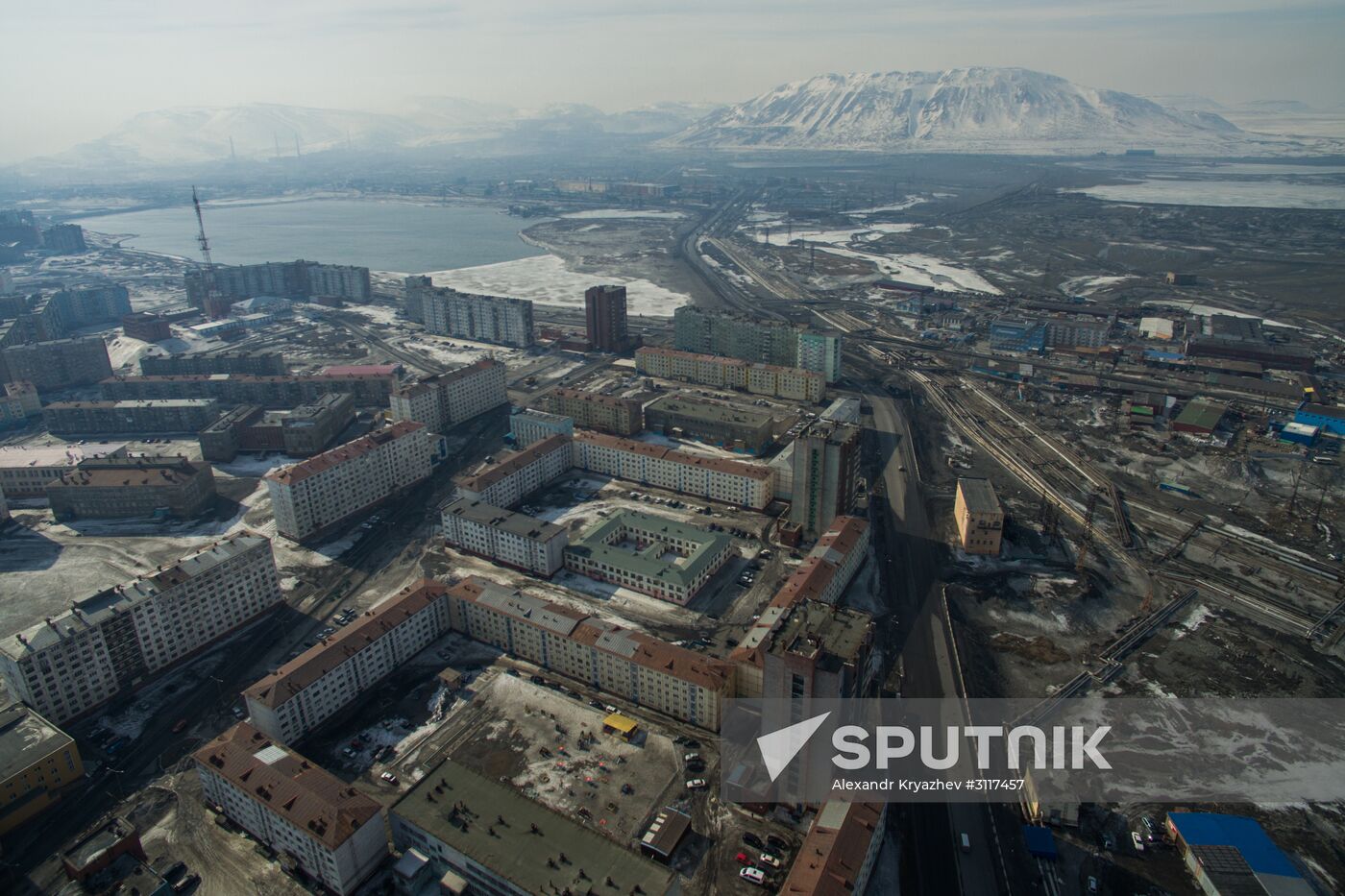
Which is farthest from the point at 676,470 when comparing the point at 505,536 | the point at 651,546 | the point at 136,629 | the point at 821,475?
the point at 136,629

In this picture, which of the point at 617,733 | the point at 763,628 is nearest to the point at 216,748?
the point at 617,733

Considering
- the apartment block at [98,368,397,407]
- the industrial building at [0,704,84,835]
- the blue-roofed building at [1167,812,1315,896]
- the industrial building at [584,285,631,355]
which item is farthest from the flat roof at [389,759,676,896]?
the industrial building at [584,285,631,355]

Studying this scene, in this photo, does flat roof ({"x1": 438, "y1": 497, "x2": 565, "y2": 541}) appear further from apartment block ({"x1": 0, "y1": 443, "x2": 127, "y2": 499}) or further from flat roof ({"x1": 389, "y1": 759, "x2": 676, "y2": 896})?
apartment block ({"x1": 0, "y1": 443, "x2": 127, "y2": 499})

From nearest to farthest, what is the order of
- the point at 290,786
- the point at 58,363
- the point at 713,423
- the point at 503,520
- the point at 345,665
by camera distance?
the point at 290,786 → the point at 345,665 → the point at 503,520 → the point at 713,423 → the point at 58,363

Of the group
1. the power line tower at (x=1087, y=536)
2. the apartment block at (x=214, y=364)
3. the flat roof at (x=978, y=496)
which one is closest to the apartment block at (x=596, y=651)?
the flat roof at (x=978, y=496)

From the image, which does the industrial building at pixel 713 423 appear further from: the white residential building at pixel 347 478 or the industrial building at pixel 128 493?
the industrial building at pixel 128 493

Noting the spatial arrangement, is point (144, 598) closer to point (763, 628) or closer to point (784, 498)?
point (763, 628)

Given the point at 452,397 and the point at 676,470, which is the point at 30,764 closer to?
the point at 676,470
